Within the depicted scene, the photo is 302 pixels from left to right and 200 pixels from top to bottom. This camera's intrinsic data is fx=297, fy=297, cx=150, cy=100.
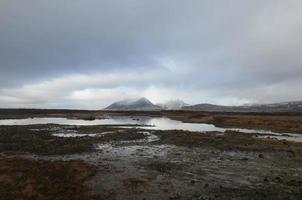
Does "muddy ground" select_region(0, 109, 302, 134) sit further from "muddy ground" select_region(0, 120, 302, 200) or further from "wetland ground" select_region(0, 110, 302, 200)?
"wetland ground" select_region(0, 110, 302, 200)

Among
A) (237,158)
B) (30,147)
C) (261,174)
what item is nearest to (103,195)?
(261,174)

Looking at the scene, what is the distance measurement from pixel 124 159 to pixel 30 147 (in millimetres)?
12707

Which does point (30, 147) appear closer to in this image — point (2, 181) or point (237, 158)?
point (2, 181)

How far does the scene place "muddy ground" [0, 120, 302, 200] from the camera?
55.1 feet

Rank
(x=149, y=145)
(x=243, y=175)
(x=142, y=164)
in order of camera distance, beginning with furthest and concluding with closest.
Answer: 1. (x=149, y=145)
2. (x=142, y=164)
3. (x=243, y=175)

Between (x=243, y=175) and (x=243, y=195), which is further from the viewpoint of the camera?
(x=243, y=175)

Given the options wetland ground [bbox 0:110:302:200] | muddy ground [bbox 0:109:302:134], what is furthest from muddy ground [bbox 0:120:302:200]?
muddy ground [bbox 0:109:302:134]

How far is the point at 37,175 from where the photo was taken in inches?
777

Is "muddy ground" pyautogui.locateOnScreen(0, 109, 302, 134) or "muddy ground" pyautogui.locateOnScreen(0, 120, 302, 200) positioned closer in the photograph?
"muddy ground" pyautogui.locateOnScreen(0, 120, 302, 200)

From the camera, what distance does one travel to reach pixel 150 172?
22234 millimetres

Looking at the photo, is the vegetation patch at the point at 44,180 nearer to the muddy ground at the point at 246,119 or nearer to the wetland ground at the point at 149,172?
the wetland ground at the point at 149,172

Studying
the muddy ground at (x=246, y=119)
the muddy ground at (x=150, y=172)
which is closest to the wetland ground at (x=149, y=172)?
the muddy ground at (x=150, y=172)

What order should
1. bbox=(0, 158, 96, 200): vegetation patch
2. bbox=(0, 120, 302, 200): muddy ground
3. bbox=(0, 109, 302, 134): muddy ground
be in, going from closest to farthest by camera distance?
bbox=(0, 158, 96, 200): vegetation patch < bbox=(0, 120, 302, 200): muddy ground < bbox=(0, 109, 302, 134): muddy ground

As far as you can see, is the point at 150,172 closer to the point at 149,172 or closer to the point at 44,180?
the point at 149,172
